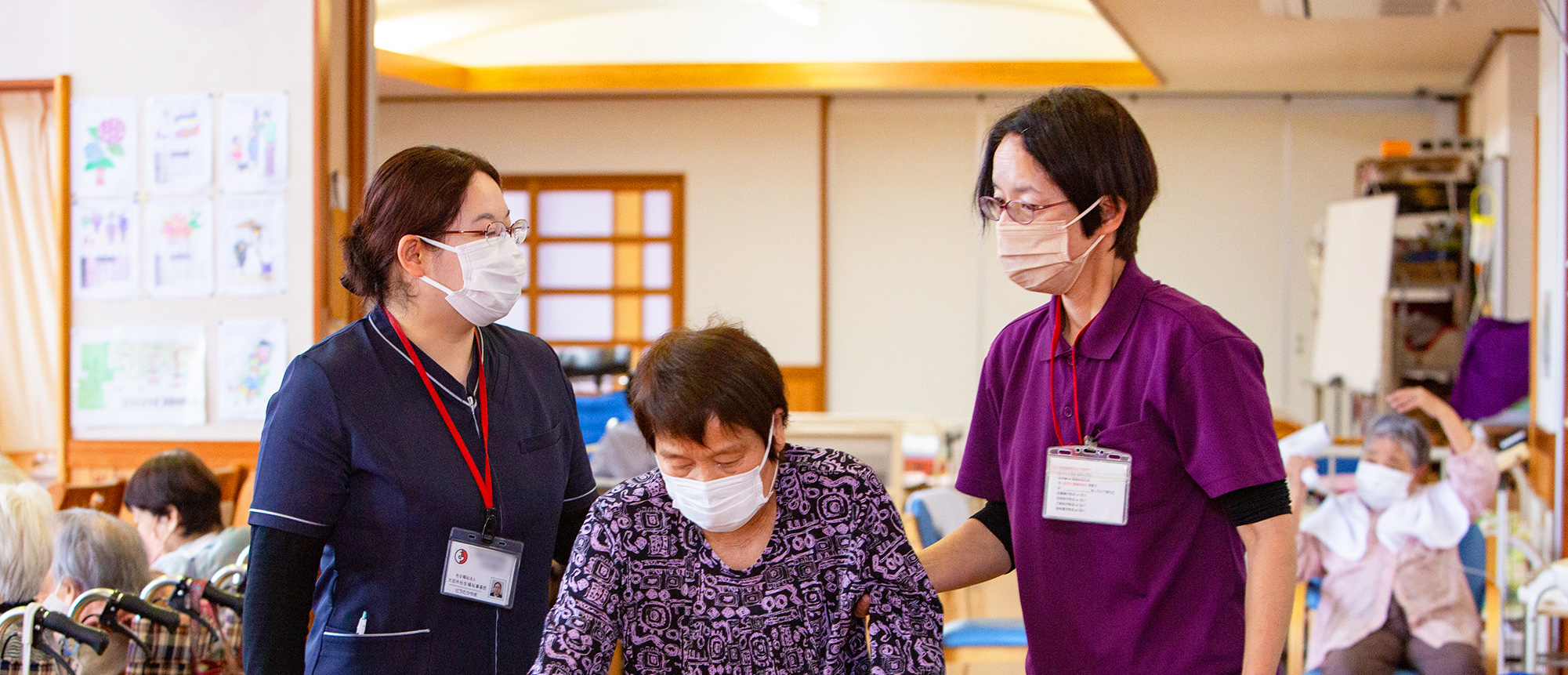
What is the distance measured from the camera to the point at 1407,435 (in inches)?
156

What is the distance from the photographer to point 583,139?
1023cm

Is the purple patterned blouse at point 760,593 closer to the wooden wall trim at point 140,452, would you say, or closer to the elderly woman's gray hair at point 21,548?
the elderly woman's gray hair at point 21,548

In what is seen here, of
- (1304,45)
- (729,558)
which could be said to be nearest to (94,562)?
(729,558)

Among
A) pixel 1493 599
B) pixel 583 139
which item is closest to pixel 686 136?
pixel 583 139

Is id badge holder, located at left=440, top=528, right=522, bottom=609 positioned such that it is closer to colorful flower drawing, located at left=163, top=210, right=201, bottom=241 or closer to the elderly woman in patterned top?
the elderly woman in patterned top

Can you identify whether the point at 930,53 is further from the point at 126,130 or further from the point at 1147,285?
the point at 1147,285

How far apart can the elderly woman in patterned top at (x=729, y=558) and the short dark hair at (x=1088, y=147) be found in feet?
1.46

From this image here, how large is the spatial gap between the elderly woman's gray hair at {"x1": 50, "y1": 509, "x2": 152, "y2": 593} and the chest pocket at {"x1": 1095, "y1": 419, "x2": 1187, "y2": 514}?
7.48 ft

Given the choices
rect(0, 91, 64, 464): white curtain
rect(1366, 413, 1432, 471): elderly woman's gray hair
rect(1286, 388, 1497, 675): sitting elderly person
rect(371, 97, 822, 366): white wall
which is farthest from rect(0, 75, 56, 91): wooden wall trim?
rect(371, 97, 822, 366): white wall

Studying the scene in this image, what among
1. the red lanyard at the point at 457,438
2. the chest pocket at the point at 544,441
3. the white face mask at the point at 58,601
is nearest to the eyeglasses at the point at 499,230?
the red lanyard at the point at 457,438

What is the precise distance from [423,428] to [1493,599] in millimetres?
3143

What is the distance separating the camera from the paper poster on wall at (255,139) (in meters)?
3.96

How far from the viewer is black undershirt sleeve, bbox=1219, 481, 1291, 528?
4.82 feet

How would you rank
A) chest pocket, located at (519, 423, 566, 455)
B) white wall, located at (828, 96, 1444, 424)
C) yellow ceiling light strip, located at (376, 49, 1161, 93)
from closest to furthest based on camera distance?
chest pocket, located at (519, 423, 566, 455), yellow ceiling light strip, located at (376, 49, 1161, 93), white wall, located at (828, 96, 1444, 424)
